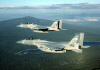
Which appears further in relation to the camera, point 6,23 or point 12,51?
point 6,23

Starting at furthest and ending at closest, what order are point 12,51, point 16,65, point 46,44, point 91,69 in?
point 12,51
point 16,65
point 91,69
point 46,44

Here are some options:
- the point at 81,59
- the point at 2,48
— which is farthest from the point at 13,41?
the point at 81,59

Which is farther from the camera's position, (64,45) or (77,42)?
(64,45)

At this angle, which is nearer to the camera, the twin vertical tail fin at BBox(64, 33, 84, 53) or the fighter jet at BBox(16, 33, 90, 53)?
the twin vertical tail fin at BBox(64, 33, 84, 53)

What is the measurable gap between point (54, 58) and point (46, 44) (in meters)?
56.9

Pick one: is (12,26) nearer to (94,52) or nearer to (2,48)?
(2,48)

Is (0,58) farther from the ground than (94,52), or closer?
closer

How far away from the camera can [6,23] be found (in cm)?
19650

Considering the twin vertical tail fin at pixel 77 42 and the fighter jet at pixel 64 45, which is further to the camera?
the fighter jet at pixel 64 45

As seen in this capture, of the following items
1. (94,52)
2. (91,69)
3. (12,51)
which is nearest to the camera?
(91,69)

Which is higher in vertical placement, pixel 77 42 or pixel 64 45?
pixel 77 42

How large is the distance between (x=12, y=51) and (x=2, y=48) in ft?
44.3

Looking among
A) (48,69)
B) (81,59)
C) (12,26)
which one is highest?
(12,26)

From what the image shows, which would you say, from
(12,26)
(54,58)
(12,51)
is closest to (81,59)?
(54,58)
